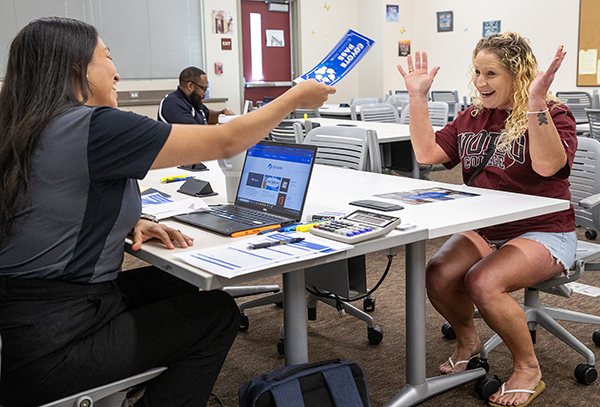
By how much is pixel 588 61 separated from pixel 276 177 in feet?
25.3

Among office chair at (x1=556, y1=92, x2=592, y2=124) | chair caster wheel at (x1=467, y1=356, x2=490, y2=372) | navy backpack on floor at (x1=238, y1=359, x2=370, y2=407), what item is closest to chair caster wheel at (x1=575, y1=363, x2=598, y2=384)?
chair caster wheel at (x1=467, y1=356, x2=490, y2=372)

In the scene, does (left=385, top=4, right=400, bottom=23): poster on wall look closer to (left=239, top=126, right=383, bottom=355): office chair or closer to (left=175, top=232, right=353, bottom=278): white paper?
(left=239, top=126, right=383, bottom=355): office chair

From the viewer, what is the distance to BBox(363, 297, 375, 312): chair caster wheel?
8.91ft

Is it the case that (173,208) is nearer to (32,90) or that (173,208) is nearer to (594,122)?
(32,90)

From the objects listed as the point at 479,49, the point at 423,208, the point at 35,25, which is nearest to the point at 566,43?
the point at 479,49

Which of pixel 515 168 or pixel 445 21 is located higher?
pixel 445 21

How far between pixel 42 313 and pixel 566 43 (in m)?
8.73

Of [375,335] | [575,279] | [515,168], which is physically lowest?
[375,335]

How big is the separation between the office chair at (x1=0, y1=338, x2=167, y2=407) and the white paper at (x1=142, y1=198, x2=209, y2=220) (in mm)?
547

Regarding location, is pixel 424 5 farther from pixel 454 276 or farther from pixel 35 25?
pixel 35 25

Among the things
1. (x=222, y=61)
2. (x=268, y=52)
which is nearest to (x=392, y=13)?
(x=268, y=52)

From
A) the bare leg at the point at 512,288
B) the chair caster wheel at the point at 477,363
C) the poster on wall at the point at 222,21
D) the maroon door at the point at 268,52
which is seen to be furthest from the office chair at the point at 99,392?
the maroon door at the point at 268,52

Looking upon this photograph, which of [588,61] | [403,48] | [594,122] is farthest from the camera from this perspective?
[403,48]

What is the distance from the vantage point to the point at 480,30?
9.38 metres
